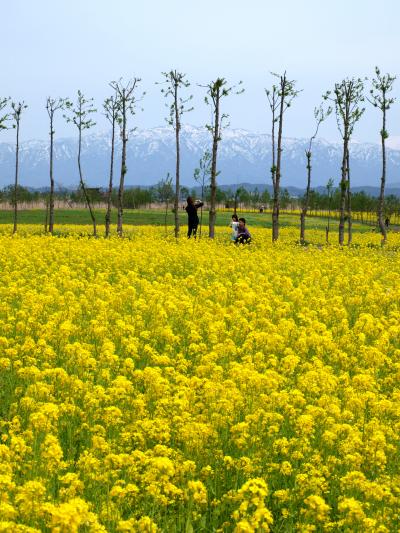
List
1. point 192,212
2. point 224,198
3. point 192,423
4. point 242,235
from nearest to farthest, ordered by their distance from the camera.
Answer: point 192,423 → point 242,235 → point 192,212 → point 224,198

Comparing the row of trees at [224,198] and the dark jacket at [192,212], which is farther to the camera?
the row of trees at [224,198]

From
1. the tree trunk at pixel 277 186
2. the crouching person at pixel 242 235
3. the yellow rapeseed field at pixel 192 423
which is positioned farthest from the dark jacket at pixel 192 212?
the yellow rapeseed field at pixel 192 423

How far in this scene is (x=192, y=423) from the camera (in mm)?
6859

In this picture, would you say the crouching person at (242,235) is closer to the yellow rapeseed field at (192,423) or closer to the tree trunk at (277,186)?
the tree trunk at (277,186)

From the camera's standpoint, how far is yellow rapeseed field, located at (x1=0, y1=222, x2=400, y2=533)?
5.41m

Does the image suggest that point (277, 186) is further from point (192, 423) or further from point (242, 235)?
point (192, 423)

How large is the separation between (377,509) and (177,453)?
194 centimetres

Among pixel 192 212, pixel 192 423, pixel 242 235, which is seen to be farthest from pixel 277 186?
pixel 192 423

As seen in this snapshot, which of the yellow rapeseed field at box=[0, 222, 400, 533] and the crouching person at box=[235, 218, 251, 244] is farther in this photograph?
the crouching person at box=[235, 218, 251, 244]

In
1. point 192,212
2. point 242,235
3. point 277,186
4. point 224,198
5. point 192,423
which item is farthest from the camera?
point 224,198

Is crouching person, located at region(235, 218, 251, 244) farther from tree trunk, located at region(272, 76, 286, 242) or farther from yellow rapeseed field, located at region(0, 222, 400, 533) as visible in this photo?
yellow rapeseed field, located at region(0, 222, 400, 533)

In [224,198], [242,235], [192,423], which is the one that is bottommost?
[192,423]

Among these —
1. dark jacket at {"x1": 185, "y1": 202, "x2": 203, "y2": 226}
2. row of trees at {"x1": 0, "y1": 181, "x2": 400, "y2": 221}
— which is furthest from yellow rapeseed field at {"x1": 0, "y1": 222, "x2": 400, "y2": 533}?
row of trees at {"x1": 0, "y1": 181, "x2": 400, "y2": 221}

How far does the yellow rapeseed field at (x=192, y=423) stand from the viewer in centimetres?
541
